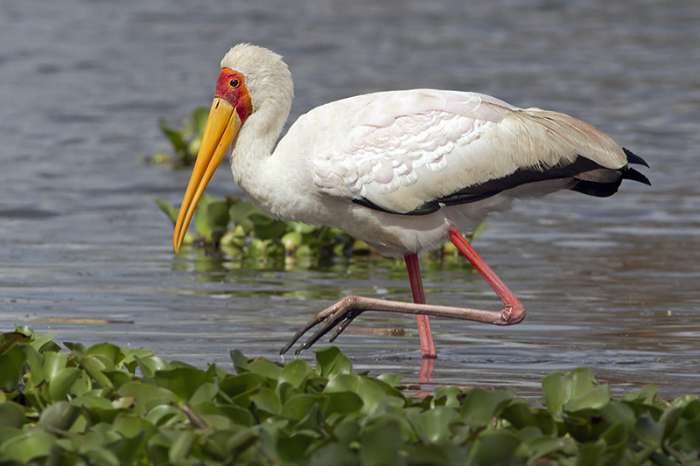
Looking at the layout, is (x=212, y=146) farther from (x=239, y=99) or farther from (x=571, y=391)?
(x=571, y=391)

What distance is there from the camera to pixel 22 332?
6.33 meters

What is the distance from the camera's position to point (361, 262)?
34.3 feet

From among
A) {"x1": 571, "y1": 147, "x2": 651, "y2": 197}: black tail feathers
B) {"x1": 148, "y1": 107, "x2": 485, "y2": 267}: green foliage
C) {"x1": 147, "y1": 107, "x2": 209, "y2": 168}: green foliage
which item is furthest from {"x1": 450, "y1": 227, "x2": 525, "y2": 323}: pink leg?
{"x1": 147, "y1": 107, "x2": 209, "y2": 168}: green foliage

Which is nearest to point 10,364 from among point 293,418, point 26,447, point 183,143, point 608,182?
point 26,447

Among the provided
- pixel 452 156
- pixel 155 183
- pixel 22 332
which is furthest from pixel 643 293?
pixel 155 183

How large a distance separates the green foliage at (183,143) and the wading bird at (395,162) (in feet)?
21.5

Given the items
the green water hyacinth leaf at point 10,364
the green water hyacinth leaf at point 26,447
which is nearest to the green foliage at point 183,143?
the green water hyacinth leaf at point 10,364

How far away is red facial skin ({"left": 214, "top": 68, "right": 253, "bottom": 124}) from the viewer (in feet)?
25.1

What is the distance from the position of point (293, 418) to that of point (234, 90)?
8.26 ft

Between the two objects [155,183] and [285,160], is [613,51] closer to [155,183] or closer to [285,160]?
[155,183]

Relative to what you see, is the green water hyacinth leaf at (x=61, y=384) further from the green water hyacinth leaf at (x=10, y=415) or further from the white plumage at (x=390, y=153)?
the white plumage at (x=390, y=153)

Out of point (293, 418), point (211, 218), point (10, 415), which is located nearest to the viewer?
point (10, 415)

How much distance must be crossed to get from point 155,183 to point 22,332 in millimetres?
7843

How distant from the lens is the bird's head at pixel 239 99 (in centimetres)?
762
